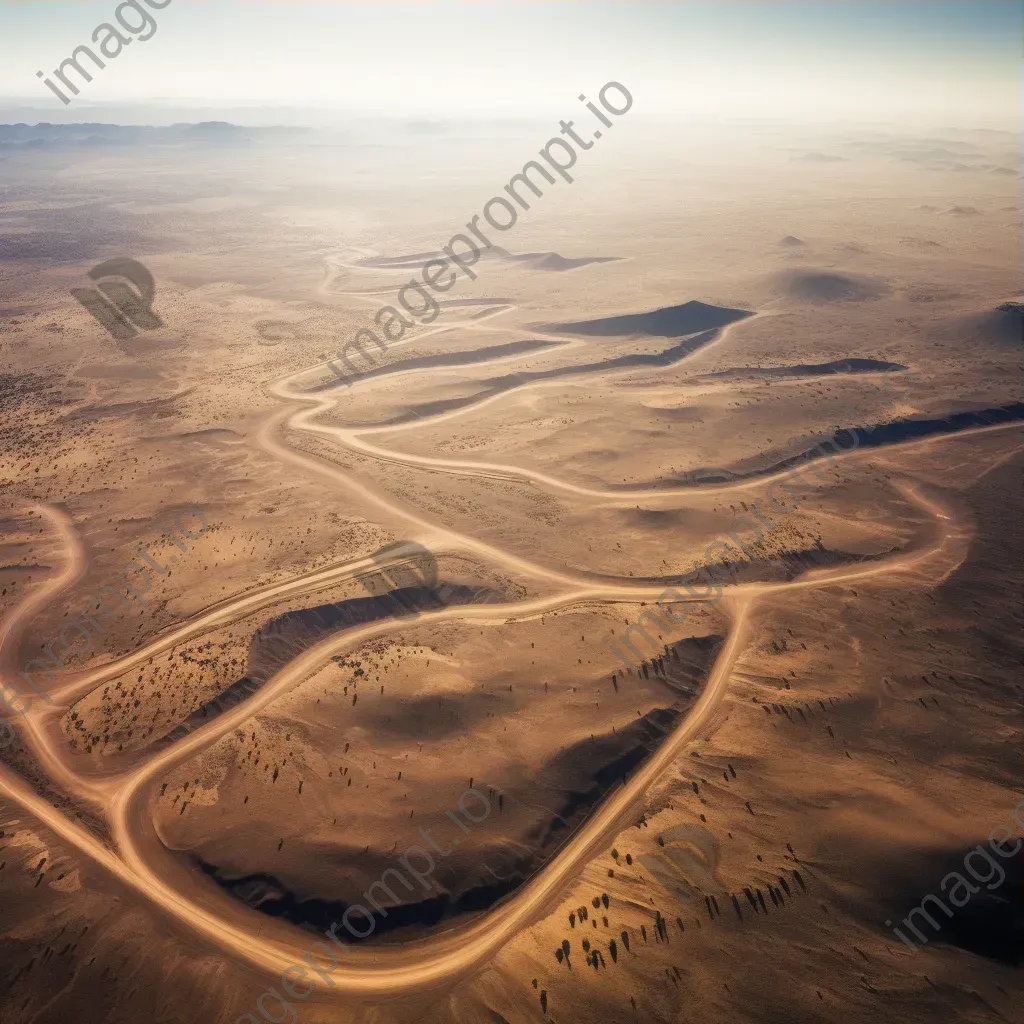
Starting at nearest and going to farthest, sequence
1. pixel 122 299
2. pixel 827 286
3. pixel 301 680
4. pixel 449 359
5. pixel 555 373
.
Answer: pixel 301 680
pixel 555 373
pixel 449 359
pixel 827 286
pixel 122 299

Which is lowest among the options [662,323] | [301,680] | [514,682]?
[514,682]

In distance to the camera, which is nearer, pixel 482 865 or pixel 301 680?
pixel 482 865

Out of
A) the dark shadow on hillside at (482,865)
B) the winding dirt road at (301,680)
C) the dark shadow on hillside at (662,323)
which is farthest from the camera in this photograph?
the dark shadow on hillside at (662,323)

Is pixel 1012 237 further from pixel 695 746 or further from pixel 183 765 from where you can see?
pixel 183 765

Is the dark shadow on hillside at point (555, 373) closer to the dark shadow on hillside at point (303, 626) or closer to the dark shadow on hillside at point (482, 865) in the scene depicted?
the dark shadow on hillside at point (303, 626)

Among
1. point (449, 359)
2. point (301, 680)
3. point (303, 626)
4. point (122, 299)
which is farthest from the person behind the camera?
point (122, 299)

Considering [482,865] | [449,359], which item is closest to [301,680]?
[482,865]

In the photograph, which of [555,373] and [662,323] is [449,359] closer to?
[555,373]

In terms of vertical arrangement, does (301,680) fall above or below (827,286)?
below

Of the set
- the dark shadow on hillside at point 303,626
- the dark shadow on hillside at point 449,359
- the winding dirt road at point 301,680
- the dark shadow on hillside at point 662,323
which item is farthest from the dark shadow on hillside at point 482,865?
the dark shadow on hillside at point 662,323

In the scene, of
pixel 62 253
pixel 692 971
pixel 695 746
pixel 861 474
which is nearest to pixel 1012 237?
pixel 861 474
